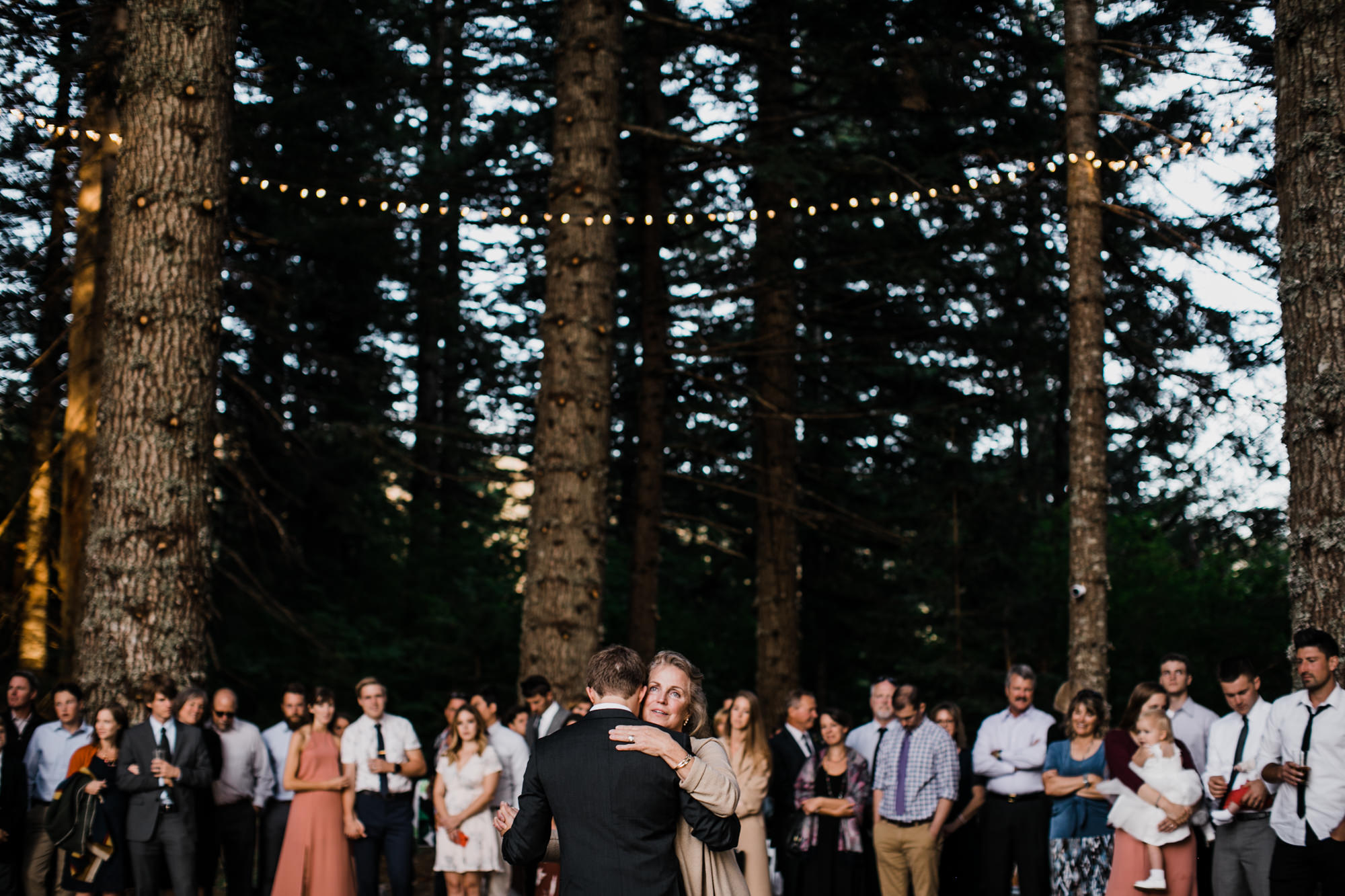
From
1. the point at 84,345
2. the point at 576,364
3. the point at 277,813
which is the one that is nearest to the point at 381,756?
the point at 277,813

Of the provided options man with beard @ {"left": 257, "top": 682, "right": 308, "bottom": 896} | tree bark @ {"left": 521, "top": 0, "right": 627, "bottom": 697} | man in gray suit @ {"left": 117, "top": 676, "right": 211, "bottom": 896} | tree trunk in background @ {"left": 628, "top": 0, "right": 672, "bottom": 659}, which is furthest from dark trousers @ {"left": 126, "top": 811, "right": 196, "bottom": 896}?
tree trunk in background @ {"left": 628, "top": 0, "right": 672, "bottom": 659}

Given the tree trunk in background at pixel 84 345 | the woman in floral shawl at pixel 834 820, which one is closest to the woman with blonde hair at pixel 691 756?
the woman in floral shawl at pixel 834 820

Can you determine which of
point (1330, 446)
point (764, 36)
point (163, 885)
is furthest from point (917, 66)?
point (163, 885)

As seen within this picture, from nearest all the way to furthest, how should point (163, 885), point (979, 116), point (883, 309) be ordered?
point (163, 885)
point (979, 116)
point (883, 309)

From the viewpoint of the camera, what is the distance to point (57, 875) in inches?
340

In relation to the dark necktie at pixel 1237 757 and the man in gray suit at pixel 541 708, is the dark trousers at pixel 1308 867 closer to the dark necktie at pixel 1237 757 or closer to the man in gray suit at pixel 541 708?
the dark necktie at pixel 1237 757

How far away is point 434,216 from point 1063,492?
16.0 metres

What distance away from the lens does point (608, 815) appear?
4.49 m

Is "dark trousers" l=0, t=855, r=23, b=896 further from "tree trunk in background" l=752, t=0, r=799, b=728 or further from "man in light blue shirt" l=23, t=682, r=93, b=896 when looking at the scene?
"tree trunk in background" l=752, t=0, r=799, b=728

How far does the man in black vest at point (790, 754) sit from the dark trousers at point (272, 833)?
13.1 feet

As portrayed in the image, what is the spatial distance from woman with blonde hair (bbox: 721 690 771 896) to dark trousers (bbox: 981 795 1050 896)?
5.77 feet

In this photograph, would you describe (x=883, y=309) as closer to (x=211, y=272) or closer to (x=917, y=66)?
(x=917, y=66)

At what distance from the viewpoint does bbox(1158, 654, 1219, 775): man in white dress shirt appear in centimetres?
855

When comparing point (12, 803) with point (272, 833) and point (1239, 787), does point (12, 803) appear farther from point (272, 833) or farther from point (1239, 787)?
point (1239, 787)
